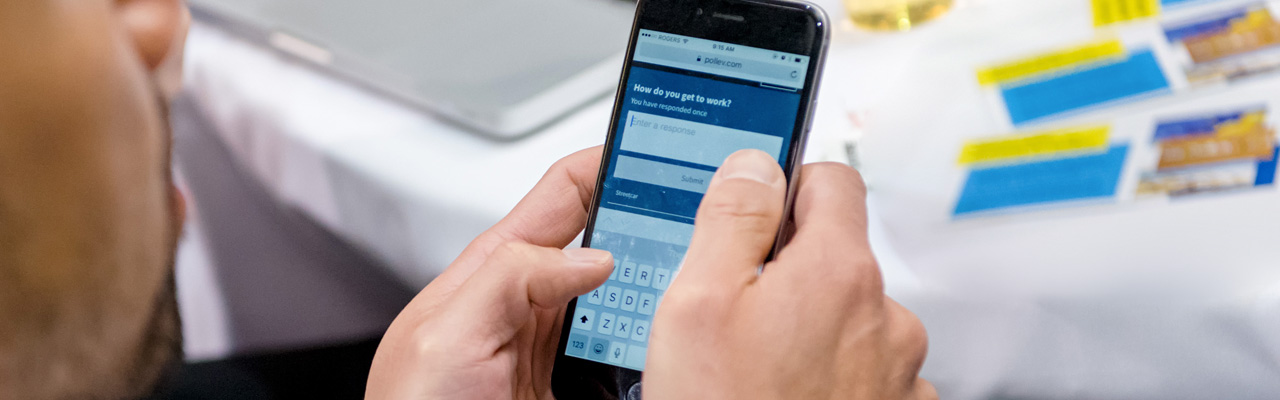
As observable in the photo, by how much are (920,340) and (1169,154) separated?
201 mm

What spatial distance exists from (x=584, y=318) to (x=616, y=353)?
0.02 metres

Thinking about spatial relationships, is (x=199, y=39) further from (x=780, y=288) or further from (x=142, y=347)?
(x=780, y=288)

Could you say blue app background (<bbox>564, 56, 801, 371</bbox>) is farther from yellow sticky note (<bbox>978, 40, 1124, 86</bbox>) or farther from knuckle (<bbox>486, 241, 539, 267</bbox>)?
yellow sticky note (<bbox>978, 40, 1124, 86</bbox>)

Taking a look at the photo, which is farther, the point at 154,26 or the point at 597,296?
Answer: the point at 154,26

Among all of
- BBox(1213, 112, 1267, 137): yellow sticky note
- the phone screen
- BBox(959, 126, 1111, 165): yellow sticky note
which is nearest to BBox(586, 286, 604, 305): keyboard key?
the phone screen

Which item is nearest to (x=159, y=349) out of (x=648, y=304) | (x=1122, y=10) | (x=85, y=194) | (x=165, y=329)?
(x=165, y=329)

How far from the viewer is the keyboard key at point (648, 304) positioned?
0.31m

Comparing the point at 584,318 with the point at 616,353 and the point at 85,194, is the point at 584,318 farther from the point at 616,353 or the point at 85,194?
the point at 85,194

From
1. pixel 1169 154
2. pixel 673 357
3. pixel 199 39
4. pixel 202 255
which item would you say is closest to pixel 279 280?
pixel 202 255

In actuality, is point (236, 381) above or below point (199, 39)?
below

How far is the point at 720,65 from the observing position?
0.31 m

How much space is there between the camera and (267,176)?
1.83ft

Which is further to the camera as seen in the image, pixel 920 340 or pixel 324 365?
pixel 324 365

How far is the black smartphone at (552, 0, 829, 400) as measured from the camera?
304 millimetres
